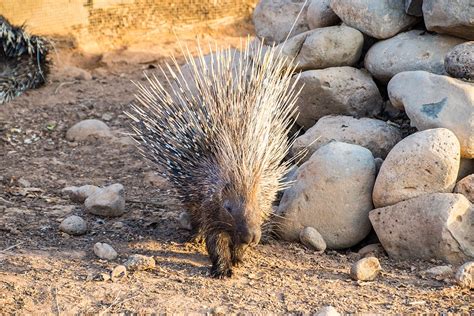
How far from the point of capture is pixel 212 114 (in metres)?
4.28

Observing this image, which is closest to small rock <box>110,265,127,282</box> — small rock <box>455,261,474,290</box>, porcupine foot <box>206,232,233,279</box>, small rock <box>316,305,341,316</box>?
porcupine foot <box>206,232,233,279</box>

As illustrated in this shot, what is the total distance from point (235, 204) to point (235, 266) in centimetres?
37

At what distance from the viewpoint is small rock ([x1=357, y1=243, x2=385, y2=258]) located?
176 inches

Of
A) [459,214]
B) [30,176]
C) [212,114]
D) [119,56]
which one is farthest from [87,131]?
[459,214]

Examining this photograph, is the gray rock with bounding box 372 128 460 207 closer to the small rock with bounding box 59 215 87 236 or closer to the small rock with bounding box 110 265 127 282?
the small rock with bounding box 110 265 127 282

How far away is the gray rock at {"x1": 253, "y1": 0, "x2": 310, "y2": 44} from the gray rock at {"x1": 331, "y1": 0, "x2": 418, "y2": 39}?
749mm

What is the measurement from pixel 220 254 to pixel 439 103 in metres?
1.55

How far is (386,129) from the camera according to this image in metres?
5.04

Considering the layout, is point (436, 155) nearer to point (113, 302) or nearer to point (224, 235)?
point (224, 235)

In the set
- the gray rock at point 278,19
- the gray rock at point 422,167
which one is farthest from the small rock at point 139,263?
the gray rock at point 278,19

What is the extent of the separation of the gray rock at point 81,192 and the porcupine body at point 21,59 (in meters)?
2.55

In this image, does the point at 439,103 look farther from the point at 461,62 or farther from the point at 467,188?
the point at 467,188

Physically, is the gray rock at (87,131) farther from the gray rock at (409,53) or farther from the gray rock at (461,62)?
the gray rock at (461,62)

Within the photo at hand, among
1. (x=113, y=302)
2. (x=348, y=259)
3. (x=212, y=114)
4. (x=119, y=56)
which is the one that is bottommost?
(x=119, y=56)
